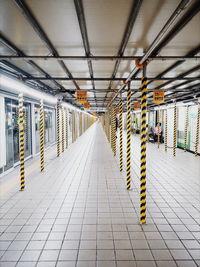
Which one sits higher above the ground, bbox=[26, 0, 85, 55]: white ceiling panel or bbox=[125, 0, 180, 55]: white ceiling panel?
bbox=[26, 0, 85, 55]: white ceiling panel

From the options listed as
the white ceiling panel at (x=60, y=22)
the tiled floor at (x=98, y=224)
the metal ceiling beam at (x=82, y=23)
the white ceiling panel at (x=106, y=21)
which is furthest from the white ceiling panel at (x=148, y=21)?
the tiled floor at (x=98, y=224)

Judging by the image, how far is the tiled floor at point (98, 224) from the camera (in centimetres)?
304

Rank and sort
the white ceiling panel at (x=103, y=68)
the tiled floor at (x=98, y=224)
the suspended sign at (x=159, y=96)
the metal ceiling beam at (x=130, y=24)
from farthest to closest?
the suspended sign at (x=159, y=96) < the white ceiling panel at (x=103, y=68) < the tiled floor at (x=98, y=224) < the metal ceiling beam at (x=130, y=24)

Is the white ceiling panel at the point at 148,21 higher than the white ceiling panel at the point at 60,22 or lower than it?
lower

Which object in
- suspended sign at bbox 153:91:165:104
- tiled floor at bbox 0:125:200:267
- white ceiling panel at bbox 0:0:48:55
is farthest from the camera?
suspended sign at bbox 153:91:165:104

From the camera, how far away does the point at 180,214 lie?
442 cm

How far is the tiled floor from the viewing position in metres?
3.04

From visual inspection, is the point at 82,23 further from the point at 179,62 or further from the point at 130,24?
the point at 179,62

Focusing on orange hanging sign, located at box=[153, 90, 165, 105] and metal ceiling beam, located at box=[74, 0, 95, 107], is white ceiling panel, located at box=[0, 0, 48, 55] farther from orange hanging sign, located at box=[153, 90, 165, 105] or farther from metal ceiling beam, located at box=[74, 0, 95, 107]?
orange hanging sign, located at box=[153, 90, 165, 105]

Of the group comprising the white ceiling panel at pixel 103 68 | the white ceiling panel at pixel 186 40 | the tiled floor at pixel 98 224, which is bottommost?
the tiled floor at pixel 98 224

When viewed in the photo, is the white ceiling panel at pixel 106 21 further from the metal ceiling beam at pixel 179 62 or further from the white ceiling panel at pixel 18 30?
the metal ceiling beam at pixel 179 62

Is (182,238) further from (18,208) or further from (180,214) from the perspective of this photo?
(18,208)

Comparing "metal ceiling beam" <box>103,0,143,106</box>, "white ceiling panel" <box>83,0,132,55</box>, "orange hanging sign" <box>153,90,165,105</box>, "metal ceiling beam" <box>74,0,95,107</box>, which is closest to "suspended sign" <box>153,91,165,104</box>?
"orange hanging sign" <box>153,90,165,105</box>

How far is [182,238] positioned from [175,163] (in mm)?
6329
